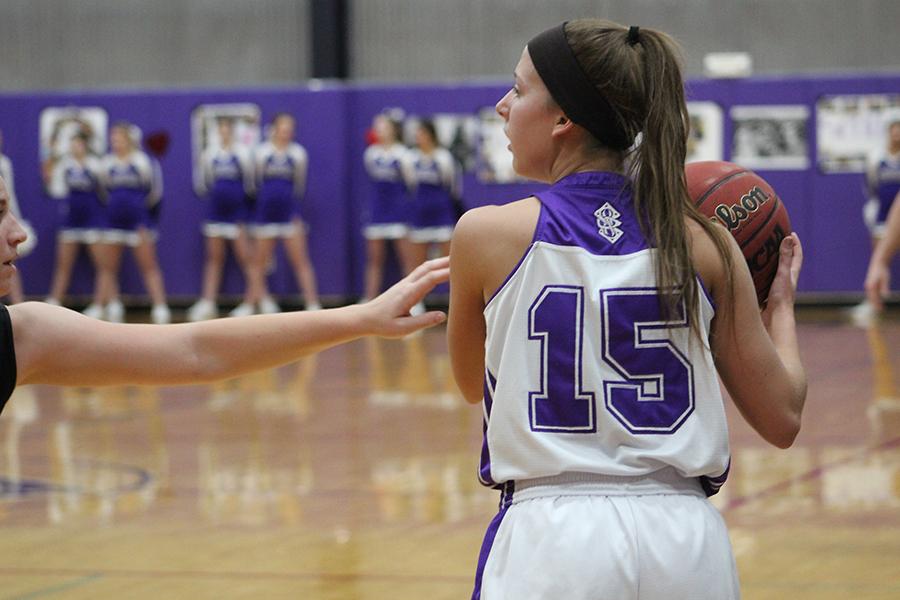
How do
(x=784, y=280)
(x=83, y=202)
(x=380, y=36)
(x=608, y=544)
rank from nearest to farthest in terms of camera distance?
(x=608, y=544) → (x=784, y=280) → (x=83, y=202) → (x=380, y=36)

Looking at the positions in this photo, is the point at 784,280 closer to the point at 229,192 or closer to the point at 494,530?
the point at 494,530

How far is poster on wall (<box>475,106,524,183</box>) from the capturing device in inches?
576

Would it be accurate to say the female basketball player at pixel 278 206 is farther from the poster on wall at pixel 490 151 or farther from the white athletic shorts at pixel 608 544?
the white athletic shorts at pixel 608 544

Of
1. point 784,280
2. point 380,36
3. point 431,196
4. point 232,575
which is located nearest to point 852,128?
point 431,196

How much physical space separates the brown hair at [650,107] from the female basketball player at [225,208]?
41.7 feet

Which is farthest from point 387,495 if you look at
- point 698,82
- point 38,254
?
point 38,254

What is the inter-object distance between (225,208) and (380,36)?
9.59 ft

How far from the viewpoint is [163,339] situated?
2242 millimetres

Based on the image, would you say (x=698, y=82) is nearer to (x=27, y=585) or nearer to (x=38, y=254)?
(x=38, y=254)

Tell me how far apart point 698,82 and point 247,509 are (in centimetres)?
960

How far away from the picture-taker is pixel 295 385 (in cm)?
979

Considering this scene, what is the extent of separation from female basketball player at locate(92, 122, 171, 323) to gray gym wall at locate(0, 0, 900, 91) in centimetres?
209

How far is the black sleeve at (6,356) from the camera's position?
2041 millimetres

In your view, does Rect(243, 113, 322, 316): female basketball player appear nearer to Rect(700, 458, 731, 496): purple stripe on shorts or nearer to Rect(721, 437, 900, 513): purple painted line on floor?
Rect(721, 437, 900, 513): purple painted line on floor
